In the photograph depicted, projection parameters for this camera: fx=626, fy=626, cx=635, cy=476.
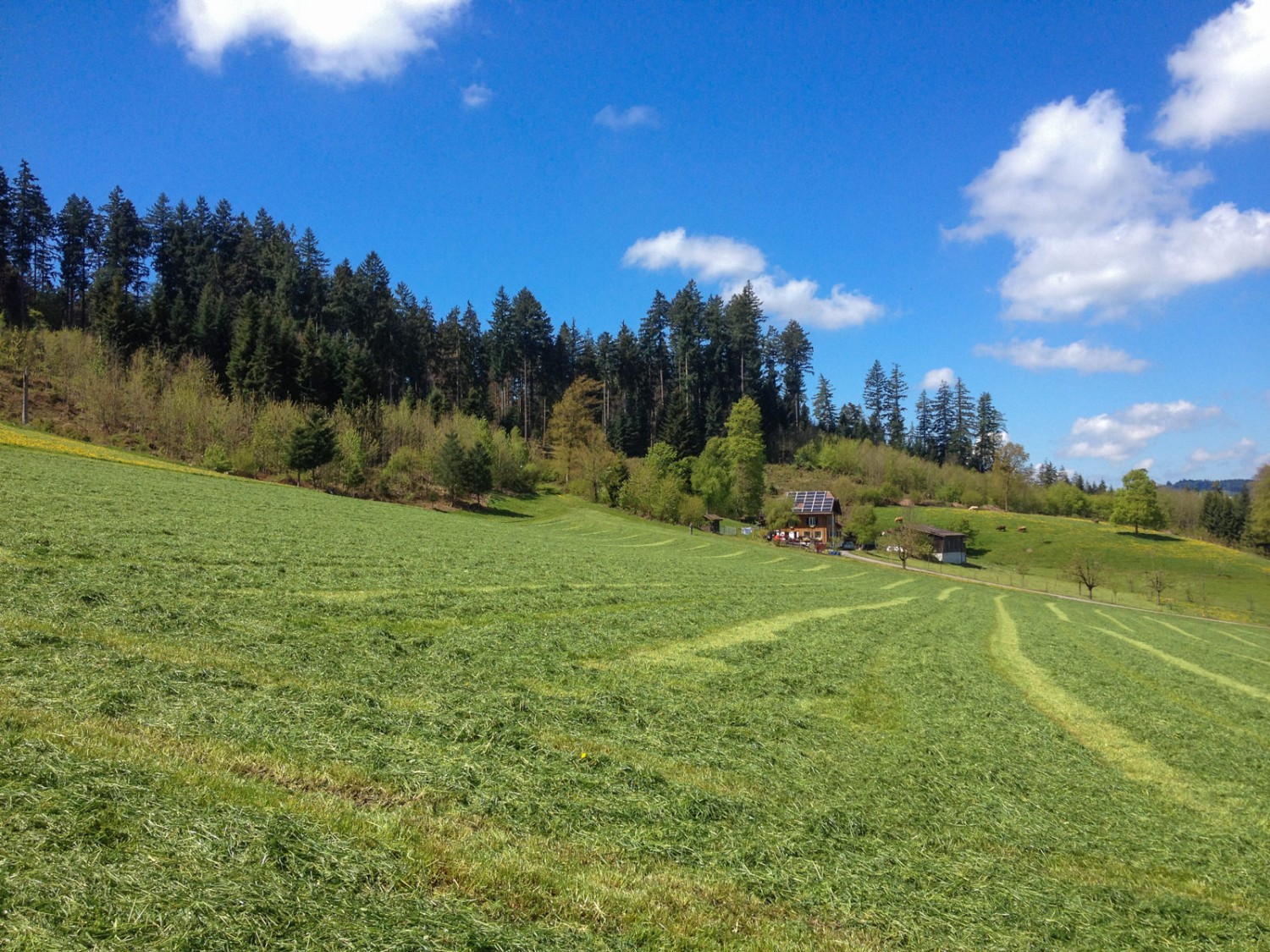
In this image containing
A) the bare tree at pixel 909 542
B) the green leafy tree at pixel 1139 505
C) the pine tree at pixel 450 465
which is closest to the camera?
the pine tree at pixel 450 465

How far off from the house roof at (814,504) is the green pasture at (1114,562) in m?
8.51

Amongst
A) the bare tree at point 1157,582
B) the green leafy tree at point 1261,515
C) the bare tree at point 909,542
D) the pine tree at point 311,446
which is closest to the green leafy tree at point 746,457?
the bare tree at point 909,542

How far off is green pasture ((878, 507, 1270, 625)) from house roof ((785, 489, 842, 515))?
8.51 meters

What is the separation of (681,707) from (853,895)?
459 cm

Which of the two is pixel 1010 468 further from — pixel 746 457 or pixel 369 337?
pixel 369 337

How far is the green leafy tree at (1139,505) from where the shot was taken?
309ft

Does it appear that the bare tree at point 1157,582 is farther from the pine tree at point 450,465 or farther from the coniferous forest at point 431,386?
the pine tree at point 450,465

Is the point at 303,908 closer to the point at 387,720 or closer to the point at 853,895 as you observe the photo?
the point at 387,720

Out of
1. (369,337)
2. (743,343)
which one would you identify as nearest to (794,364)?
(743,343)

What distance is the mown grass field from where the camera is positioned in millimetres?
3938

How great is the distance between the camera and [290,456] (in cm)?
5294

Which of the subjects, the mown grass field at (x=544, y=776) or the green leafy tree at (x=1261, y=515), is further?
the green leafy tree at (x=1261, y=515)

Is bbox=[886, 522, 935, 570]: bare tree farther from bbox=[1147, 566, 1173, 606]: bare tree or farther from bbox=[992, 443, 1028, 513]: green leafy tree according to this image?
bbox=[992, 443, 1028, 513]: green leafy tree

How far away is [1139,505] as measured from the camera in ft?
310
